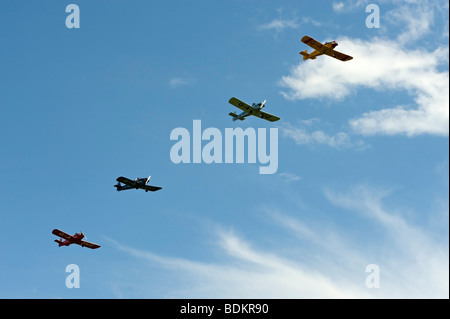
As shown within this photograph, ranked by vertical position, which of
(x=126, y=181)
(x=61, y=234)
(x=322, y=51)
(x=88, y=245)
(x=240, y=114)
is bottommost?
(x=88, y=245)

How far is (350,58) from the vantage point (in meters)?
93.4

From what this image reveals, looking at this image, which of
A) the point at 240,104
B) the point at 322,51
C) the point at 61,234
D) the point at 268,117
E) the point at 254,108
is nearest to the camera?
the point at 322,51

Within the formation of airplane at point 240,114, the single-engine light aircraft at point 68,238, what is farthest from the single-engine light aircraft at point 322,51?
the single-engine light aircraft at point 68,238

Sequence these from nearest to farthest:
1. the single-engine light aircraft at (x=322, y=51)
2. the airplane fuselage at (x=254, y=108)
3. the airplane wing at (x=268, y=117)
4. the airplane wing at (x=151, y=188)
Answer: the single-engine light aircraft at (x=322, y=51), the airplane wing at (x=151, y=188), the airplane fuselage at (x=254, y=108), the airplane wing at (x=268, y=117)

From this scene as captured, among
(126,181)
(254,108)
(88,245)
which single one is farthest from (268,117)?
(88,245)

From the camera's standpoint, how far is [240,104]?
96625 millimetres

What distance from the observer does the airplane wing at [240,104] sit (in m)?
95.8

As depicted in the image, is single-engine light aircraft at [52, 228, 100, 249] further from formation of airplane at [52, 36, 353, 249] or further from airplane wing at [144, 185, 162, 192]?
airplane wing at [144, 185, 162, 192]

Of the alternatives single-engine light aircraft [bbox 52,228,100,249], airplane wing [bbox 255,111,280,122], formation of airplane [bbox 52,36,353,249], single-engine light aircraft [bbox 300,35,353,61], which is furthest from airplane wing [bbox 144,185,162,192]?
single-engine light aircraft [bbox 300,35,353,61]

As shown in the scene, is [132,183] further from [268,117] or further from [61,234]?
[268,117]

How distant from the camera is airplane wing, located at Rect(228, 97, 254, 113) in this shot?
314 feet

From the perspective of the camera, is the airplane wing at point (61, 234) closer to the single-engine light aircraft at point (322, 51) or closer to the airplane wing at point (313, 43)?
the single-engine light aircraft at point (322, 51)
